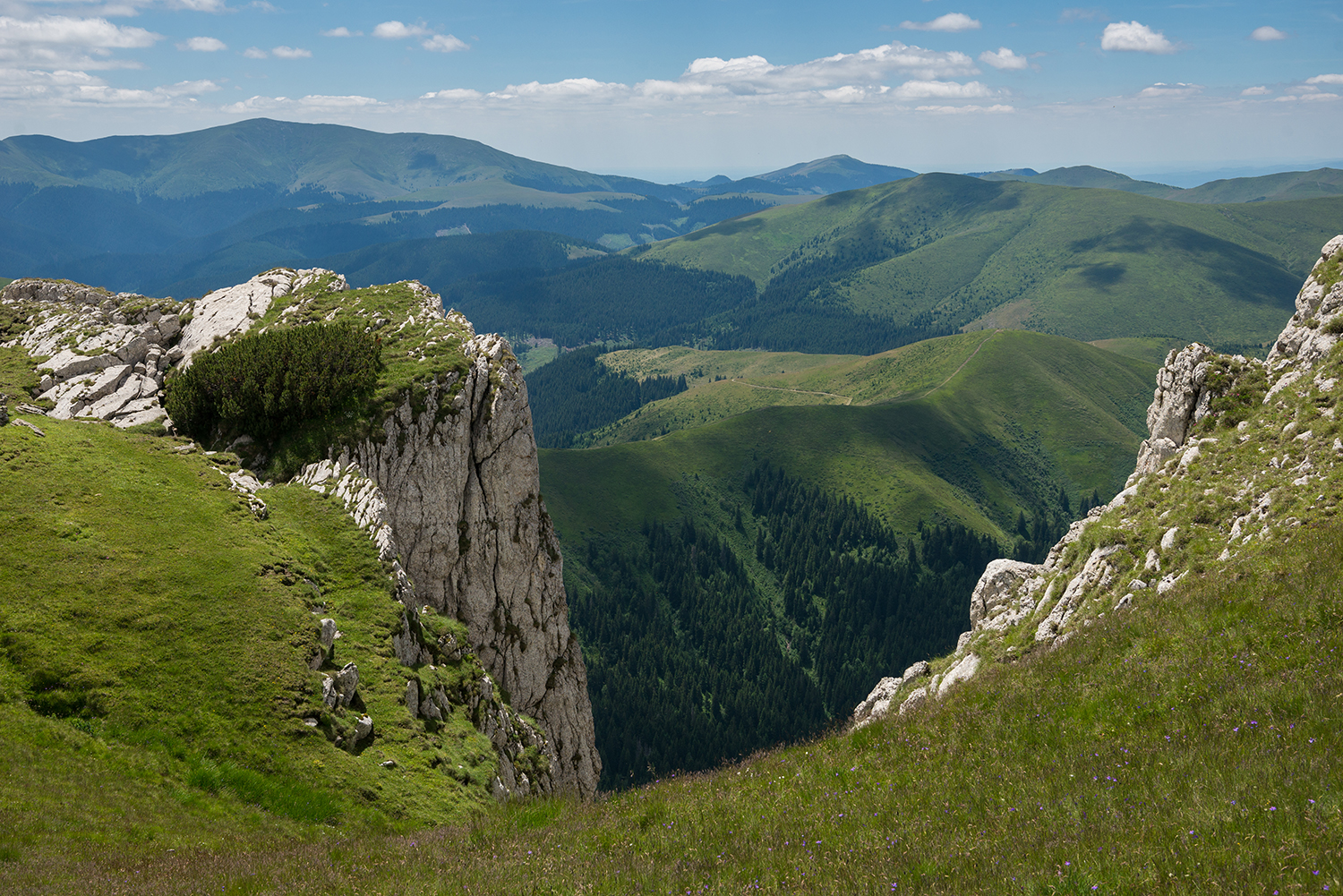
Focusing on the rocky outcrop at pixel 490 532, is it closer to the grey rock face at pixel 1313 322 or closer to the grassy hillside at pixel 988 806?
the grassy hillside at pixel 988 806

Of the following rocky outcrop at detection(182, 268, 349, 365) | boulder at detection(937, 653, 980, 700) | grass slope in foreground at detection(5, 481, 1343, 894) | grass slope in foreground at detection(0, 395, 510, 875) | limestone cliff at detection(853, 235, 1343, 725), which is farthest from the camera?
rocky outcrop at detection(182, 268, 349, 365)

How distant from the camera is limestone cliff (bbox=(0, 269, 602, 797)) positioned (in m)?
45.2

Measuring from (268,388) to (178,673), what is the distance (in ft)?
72.3

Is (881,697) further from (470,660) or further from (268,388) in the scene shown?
(268,388)

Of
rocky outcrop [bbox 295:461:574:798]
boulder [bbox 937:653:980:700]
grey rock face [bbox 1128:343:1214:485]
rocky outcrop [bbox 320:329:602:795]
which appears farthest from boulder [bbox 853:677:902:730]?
rocky outcrop [bbox 295:461:574:798]

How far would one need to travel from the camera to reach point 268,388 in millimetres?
44844

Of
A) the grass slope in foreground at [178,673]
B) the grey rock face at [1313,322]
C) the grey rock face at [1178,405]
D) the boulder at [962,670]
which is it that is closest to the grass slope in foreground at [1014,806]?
the grass slope in foreground at [178,673]

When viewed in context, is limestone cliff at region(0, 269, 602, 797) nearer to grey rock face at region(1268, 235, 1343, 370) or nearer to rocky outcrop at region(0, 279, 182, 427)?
rocky outcrop at region(0, 279, 182, 427)

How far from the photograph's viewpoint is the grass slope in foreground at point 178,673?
2147 centimetres

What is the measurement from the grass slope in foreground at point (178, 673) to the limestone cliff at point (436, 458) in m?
5.01

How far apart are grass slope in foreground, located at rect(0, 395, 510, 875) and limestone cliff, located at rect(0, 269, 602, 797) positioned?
5.01 metres

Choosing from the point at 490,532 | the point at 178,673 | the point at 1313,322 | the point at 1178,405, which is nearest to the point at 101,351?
the point at 490,532

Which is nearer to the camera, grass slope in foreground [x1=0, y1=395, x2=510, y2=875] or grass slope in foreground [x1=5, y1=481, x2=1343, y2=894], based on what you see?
grass slope in foreground [x1=5, y1=481, x2=1343, y2=894]

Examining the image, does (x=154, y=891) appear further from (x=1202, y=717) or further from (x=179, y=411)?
(x=179, y=411)
